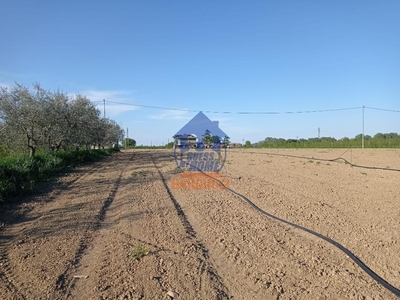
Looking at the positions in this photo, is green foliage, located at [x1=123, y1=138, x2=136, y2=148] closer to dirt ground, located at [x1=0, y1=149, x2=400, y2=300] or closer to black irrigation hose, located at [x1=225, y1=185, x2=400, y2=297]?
dirt ground, located at [x1=0, y1=149, x2=400, y2=300]

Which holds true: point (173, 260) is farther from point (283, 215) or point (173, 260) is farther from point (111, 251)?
point (283, 215)

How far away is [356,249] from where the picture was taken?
5277 mm

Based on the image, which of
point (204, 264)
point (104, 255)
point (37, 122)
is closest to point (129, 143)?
point (37, 122)

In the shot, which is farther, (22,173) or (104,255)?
(22,173)

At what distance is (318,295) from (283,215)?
3.85 m

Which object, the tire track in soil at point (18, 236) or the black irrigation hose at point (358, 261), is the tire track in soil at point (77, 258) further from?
the black irrigation hose at point (358, 261)

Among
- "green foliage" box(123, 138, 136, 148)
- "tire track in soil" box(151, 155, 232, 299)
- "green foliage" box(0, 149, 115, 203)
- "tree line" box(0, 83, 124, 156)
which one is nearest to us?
"tire track in soil" box(151, 155, 232, 299)

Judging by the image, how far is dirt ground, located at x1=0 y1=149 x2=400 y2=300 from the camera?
3955 millimetres

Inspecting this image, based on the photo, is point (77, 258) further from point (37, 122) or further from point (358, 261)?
point (37, 122)

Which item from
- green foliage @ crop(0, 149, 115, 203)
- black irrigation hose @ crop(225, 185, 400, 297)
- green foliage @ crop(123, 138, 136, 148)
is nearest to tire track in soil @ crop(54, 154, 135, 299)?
green foliage @ crop(0, 149, 115, 203)

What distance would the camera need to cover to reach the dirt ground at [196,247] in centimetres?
396

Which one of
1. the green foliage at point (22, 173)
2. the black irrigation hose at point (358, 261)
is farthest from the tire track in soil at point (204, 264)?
the green foliage at point (22, 173)

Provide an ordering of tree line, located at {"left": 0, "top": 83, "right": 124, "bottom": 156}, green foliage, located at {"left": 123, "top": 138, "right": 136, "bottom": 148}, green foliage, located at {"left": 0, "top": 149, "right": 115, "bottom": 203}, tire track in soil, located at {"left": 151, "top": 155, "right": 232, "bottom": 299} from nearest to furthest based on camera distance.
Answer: tire track in soil, located at {"left": 151, "top": 155, "right": 232, "bottom": 299}
green foliage, located at {"left": 0, "top": 149, "right": 115, "bottom": 203}
tree line, located at {"left": 0, "top": 83, "right": 124, "bottom": 156}
green foliage, located at {"left": 123, "top": 138, "right": 136, "bottom": 148}

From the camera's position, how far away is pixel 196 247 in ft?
17.6
